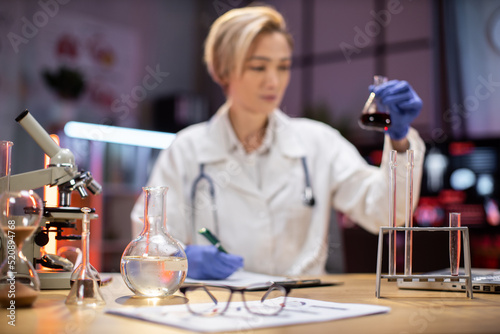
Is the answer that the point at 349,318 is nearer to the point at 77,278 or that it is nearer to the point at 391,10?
the point at 77,278

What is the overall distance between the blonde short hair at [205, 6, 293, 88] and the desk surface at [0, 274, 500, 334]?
3.80ft

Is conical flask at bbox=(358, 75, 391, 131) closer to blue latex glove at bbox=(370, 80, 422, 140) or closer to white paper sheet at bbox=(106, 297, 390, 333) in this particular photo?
blue latex glove at bbox=(370, 80, 422, 140)

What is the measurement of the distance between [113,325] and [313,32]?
4.54 metres

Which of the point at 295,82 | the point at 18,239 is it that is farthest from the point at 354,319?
the point at 295,82

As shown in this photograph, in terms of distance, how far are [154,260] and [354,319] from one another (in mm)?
374

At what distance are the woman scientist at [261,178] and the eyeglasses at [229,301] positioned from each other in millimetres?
908

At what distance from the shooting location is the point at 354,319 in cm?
81

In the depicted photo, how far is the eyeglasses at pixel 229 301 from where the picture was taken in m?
0.83

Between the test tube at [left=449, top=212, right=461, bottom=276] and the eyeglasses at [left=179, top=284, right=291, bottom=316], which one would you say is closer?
the eyeglasses at [left=179, top=284, right=291, bottom=316]

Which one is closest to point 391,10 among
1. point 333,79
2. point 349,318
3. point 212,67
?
point 333,79

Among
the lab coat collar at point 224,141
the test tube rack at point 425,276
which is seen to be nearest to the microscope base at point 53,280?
the test tube rack at point 425,276

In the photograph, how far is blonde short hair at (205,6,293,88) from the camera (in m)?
2.06

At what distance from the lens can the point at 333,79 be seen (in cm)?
481

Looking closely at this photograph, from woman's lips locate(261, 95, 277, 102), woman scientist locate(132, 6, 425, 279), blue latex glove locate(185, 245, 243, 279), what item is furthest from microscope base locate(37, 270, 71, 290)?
woman's lips locate(261, 95, 277, 102)
